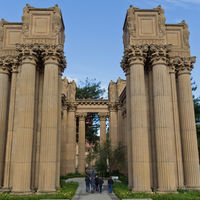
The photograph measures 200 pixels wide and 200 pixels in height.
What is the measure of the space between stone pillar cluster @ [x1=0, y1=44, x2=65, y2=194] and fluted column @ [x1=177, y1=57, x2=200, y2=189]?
10.4m

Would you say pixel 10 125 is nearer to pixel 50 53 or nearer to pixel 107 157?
pixel 50 53

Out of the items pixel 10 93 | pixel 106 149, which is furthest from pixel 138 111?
pixel 106 149

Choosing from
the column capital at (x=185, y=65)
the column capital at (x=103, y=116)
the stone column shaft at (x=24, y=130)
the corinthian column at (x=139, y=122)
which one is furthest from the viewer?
the column capital at (x=103, y=116)

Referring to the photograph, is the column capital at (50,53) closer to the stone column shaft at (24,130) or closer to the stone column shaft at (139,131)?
the stone column shaft at (24,130)

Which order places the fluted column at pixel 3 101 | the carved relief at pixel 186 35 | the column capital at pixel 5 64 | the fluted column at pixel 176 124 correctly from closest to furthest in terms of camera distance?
the fluted column at pixel 176 124 < the fluted column at pixel 3 101 < the column capital at pixel 5 64 < the carved relief at pixel 186 35

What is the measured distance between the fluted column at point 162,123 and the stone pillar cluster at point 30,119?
25.2ft

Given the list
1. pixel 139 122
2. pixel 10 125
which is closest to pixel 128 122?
pixel 139 122

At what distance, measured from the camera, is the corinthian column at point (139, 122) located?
16.7 m

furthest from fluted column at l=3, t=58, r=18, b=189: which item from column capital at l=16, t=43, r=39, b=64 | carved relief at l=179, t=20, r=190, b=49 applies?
carved relief at l=179, t=20, r=190, b=49

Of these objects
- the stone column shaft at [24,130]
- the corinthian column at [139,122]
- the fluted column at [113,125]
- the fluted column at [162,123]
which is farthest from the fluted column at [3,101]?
the fluted column at [113,125]

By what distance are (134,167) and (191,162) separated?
5.09 meters

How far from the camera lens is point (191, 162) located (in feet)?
61.2

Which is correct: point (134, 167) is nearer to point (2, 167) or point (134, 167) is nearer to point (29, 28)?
point (2, 167)

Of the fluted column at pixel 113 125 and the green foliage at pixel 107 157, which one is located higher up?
the fluted column at pixel 113 125
